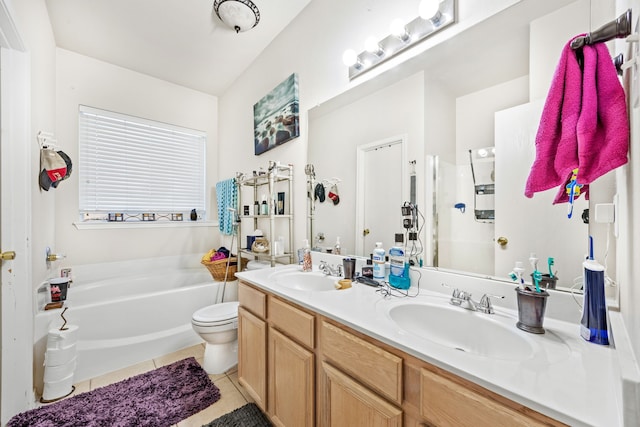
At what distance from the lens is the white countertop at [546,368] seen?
494mm

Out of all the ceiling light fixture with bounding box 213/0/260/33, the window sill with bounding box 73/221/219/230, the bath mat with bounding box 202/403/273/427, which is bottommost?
the bath mat with bounding box 202/403/273/427

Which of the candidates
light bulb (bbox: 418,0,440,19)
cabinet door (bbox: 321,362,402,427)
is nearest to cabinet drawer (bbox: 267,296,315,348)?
cabinet door (bbox: 321,362,402,427)

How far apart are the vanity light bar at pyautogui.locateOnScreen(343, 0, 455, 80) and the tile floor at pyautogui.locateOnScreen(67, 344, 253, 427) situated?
86.3 inches

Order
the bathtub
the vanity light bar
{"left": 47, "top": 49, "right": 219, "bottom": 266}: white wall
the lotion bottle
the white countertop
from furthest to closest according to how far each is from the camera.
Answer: {"left": 47, "top": 49, "right": 219, "bottom": 266}: white wall, the bathtub, the lotion bottle, the vanity light bar, the white countertop

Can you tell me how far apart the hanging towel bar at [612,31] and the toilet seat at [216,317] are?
218cm

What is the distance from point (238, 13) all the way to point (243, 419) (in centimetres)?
279

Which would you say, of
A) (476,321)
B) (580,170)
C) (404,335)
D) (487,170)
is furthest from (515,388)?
(487,170)

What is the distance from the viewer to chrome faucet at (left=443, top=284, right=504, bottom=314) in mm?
949

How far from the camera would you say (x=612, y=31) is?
64cm

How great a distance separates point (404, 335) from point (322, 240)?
1168 mm

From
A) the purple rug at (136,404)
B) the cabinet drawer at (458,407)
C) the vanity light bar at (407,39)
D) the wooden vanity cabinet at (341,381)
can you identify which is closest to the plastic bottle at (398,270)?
the wooden vanity cabinet at (341,381)

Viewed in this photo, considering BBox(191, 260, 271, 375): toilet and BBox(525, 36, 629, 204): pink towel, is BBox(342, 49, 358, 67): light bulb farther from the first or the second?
BBox(191, 260, 271, 375): toilet

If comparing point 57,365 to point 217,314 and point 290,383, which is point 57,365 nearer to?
point 217,314

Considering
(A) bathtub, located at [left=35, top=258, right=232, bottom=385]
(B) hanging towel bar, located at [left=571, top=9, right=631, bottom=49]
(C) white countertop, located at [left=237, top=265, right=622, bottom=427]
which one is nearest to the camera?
(C) white countertop, located at [left=237, top=265, right=622, bottom=427]
